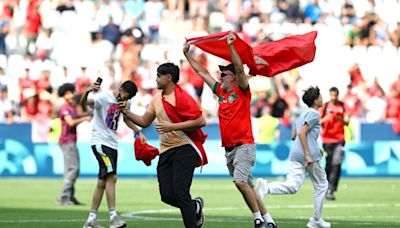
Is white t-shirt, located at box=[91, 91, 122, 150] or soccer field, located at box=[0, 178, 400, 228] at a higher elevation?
white t-shirt, located at box=[91, 91, 122, 150]

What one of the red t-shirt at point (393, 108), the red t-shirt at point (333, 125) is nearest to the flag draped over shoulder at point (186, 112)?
the red t-shirt at point (333, 125)

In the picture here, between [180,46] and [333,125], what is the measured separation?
47.3 ft

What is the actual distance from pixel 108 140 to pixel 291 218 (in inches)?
129

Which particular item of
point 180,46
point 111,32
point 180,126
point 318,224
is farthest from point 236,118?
point 111,32

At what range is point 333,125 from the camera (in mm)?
22875

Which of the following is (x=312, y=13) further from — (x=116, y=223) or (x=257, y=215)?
(x=257, y=215)

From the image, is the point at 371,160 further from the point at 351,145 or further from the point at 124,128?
the point at 124,128

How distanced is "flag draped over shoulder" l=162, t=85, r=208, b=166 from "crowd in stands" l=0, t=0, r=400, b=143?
1776cm

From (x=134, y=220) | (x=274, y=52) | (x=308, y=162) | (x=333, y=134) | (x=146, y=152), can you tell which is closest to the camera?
(x=146, y=152)

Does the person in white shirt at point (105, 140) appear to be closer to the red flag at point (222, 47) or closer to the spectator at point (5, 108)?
the red flag at point (222, 47)

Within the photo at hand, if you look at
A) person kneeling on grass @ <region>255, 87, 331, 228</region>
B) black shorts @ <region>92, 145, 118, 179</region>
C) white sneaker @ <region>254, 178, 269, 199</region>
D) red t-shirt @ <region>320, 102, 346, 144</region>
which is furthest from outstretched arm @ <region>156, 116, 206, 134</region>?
red t-shirt @ <region>320, 102, 346, 144</region>

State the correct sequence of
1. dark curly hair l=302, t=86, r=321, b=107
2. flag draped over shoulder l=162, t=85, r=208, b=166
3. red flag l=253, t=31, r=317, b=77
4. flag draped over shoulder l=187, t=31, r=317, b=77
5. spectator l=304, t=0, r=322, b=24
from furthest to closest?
1. spectator l=304, t=0, r=322, b=24
2. dark curly hair l=302, t=86, r=321, b=107
3. red flag l=253, t=31, r=317, b=77
4. flag draped over shoulder l=187, t=31, r=317, b=77
5. flag draped over shoulder l=162, t=85, r=208, b=166

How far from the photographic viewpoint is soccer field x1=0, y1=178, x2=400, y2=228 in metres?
17.2

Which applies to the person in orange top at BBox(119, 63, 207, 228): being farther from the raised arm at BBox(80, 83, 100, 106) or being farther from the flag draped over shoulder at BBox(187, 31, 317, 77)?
Answer: the flag draped over shoulder at BBox(187, 31, 317, 77)
